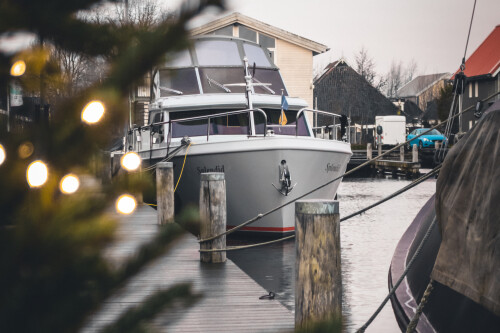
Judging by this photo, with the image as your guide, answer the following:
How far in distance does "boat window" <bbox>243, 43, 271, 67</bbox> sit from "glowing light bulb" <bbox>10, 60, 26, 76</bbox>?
599 inches

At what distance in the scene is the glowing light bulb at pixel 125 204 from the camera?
1.14 meters

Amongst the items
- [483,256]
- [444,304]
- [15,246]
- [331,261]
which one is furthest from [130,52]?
[444,304]

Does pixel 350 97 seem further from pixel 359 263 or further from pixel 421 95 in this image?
pixel 359 263

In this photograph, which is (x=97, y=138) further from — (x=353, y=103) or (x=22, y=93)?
(x=353, y=103)

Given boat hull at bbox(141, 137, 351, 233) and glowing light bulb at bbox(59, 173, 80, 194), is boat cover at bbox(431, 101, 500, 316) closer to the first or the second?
glowing light bulb at bbox(59, 173, 80, 194)

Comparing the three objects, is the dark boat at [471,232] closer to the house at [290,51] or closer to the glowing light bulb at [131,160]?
the glowing light bulb at [131,160]

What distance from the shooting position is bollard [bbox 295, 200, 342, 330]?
440 cm

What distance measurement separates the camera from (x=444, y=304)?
16.5ft

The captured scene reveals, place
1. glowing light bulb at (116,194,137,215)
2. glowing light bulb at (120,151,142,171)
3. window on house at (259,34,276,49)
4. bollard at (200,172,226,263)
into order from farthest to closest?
window on house at (259,34,276,49), bollard at (200,172,226,263), glowing light bulb at (120,151,142,171), glowing light bulb at (116,194,137,215)

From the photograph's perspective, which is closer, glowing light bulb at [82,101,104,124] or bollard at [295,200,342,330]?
glowing light bulb at [82,101,104,124]

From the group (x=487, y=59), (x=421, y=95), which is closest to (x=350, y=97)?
(x=487, y=59)

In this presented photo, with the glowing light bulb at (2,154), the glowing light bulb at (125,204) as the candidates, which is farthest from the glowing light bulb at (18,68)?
the glowing light bulb at (125,204)

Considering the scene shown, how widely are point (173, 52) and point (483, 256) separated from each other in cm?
304

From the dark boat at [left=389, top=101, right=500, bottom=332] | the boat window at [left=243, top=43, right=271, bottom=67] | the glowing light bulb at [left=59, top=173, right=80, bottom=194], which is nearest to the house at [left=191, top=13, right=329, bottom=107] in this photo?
the boat window at [left=243, top=43, right=271, bottom=67]
